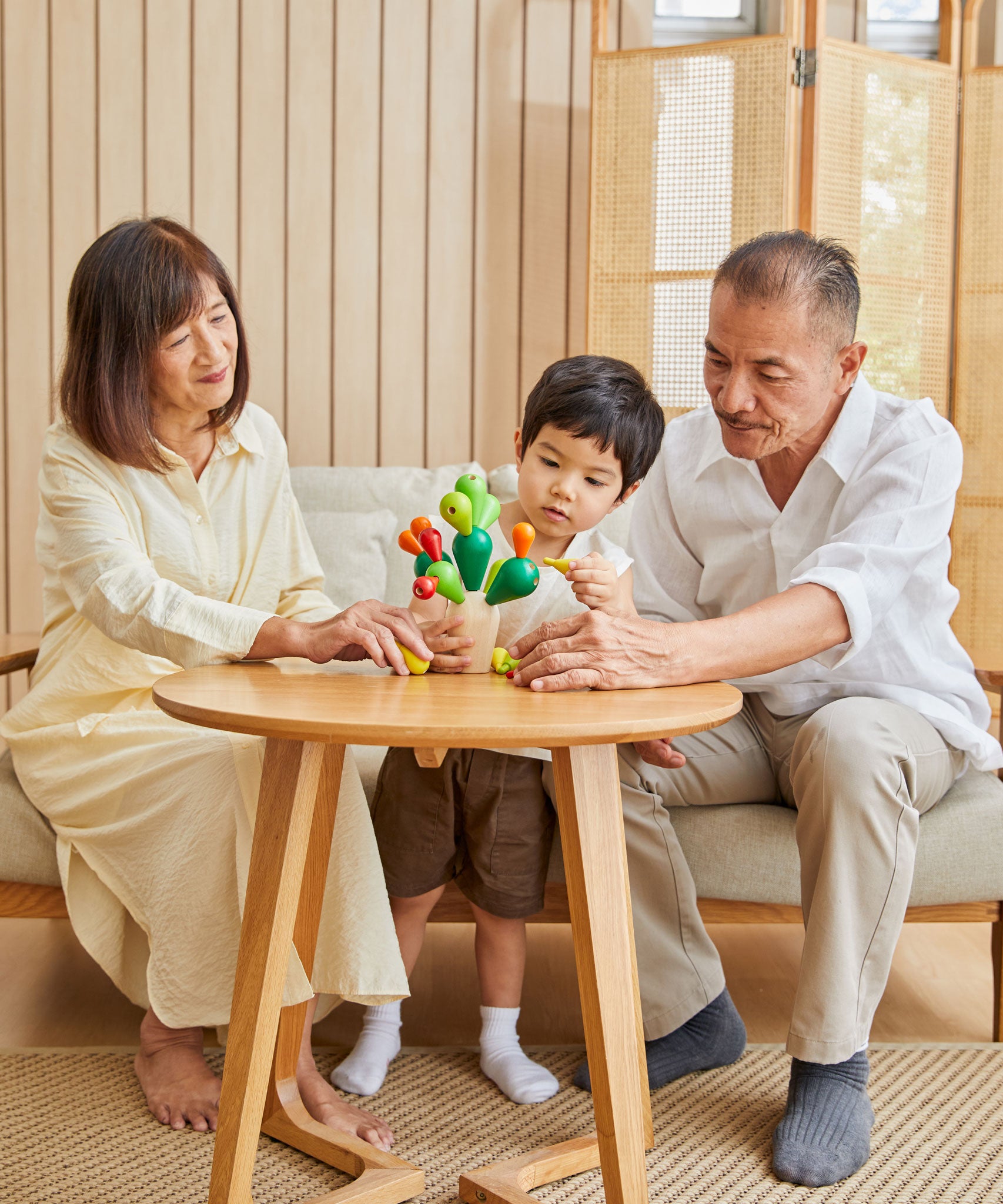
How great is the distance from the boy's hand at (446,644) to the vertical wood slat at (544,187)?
5.83 ft

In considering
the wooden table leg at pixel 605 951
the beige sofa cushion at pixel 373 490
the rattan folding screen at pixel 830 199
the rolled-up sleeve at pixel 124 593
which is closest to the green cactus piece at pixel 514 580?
the wooden table leg at pixel 605 951

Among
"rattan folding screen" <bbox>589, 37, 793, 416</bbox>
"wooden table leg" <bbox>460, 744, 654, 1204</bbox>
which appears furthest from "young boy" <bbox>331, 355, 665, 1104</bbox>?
"rattan folding screen" <bbox>589, 37, 793, 416</bbox>

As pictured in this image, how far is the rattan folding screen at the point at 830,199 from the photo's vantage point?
2.78 meters

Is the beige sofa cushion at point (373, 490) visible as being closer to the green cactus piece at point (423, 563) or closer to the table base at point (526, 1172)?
the green cactus piece at point (423, 563)

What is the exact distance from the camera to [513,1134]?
5.33 feet

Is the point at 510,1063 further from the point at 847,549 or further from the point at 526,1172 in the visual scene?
the point at 847,549

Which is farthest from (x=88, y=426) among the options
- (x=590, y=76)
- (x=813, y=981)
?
(x=590, y=76)

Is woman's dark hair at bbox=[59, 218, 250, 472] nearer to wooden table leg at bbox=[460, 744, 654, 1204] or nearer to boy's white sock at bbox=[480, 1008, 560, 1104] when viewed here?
wooden table leg at bbox=[460, 744, 654, 1204]

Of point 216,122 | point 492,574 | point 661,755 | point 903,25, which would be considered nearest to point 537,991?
point 661,755

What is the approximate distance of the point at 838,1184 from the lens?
1.51 meters

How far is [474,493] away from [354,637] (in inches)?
10.2

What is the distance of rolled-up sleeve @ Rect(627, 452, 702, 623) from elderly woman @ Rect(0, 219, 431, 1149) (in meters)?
0.60

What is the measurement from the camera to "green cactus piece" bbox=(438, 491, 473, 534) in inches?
57.1

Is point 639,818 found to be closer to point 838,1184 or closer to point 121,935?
point 838,1184
